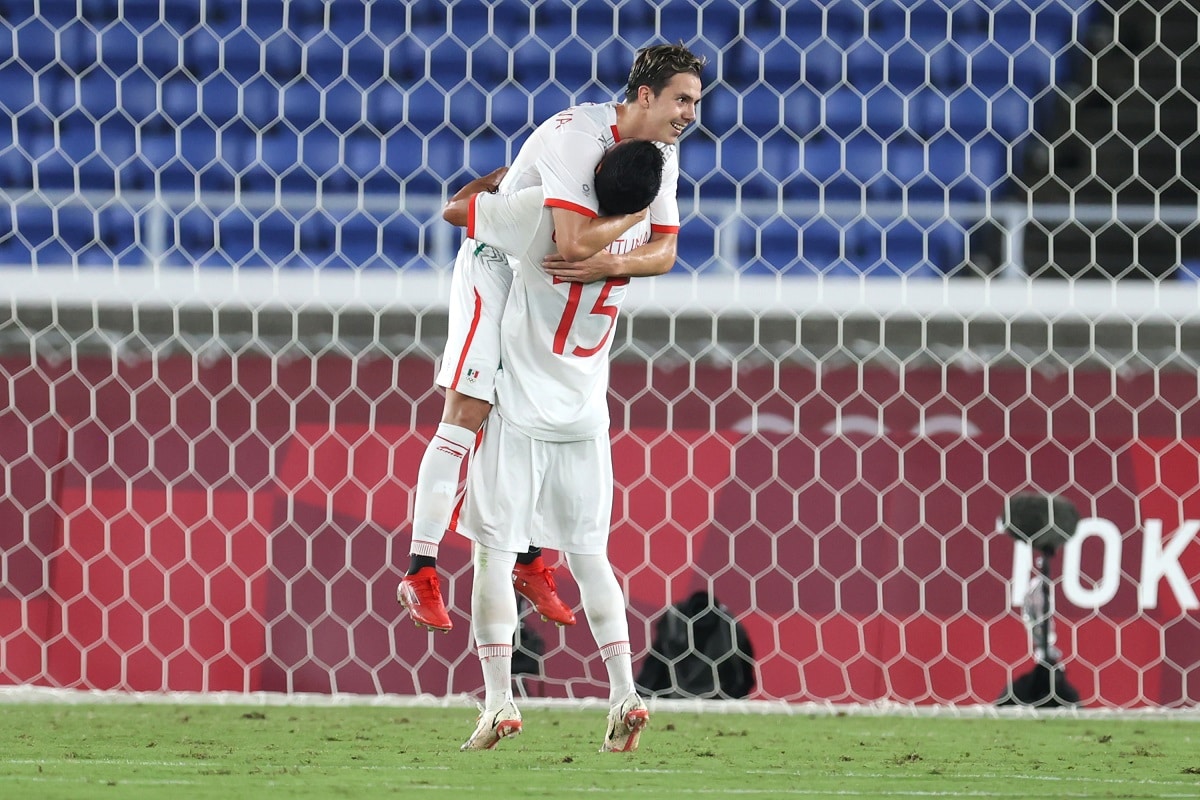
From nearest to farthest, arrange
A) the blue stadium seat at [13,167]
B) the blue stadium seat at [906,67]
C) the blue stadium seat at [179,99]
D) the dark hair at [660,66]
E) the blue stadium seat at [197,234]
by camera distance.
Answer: the dark hair at [660,66] < the blue stadium seat at [197,234] < the blue stadium seat at [906,67] < the blue stadium seat at [179,99] < the blue stadium seat at [13,167]

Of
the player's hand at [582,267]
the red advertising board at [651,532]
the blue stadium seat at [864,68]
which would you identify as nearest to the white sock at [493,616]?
the player's hand at [582,267]

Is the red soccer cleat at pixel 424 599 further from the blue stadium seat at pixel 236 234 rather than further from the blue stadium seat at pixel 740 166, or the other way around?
the blue stadium seat at pixel 740 166

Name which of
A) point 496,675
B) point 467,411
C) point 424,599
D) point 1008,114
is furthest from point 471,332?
point 1008,114

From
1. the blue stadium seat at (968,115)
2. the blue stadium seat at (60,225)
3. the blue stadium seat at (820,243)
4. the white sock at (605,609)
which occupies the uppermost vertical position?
the blue stadium seat at (968,115)

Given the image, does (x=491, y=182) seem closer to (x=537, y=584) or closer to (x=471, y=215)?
(x=471, y=215)

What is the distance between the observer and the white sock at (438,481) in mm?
2543

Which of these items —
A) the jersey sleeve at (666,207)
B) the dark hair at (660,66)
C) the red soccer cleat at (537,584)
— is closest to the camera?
the dark hair at (660,66)

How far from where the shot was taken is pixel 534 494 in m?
2.50

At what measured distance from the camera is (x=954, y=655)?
3518 millimetres

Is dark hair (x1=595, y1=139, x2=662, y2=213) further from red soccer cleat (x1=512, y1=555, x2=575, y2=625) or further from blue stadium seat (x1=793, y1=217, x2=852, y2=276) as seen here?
blue stadium seat (x1=793, y1=217, x2=852, y2=276)

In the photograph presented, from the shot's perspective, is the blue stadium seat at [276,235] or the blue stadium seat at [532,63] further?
the blue stadium seat at [532,63]

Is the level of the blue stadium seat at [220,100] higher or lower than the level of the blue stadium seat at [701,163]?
higher

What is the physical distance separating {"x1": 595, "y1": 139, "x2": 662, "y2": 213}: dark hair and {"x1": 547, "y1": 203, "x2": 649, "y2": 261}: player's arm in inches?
1.1

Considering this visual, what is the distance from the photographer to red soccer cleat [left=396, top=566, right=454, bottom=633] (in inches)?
97.0
